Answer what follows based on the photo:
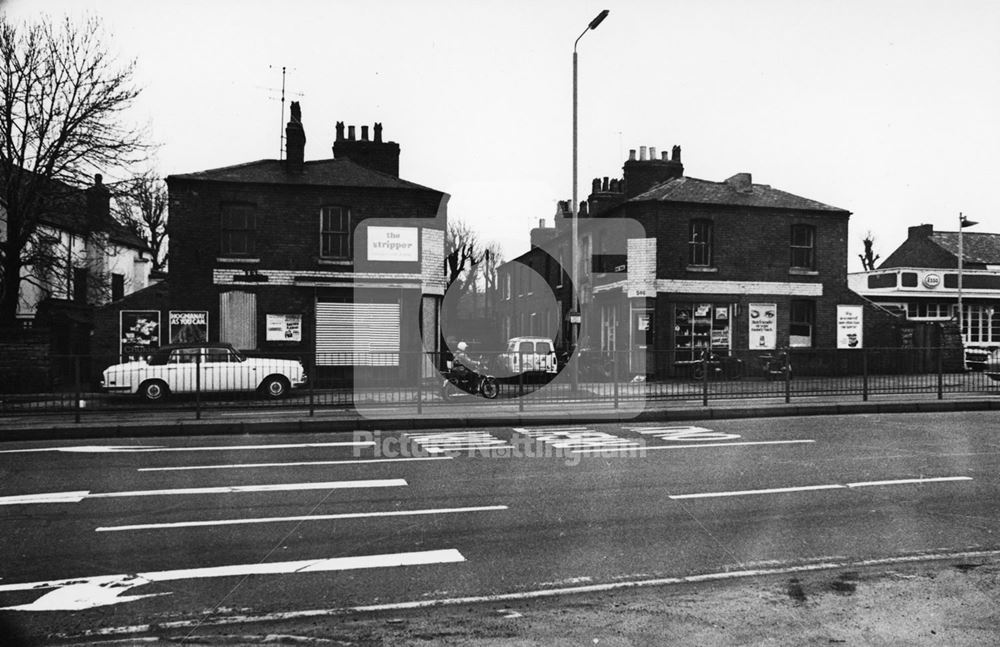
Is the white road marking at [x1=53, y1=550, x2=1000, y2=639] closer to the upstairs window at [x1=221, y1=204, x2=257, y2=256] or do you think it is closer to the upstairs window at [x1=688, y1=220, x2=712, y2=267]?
the upstairs window at [x1=221, y1=204, x2=257, y2=256]

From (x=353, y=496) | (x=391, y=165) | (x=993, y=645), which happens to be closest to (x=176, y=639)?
(x=353, y=496)

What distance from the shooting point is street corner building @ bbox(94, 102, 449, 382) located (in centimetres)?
2616

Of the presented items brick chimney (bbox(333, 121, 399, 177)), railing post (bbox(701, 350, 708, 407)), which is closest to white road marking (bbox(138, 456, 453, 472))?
railing post (bbox(701, 350, 708, 407))

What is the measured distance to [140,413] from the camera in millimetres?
16688

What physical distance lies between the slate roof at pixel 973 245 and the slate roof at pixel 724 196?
17796 millimetres

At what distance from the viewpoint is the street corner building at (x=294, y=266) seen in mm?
26156

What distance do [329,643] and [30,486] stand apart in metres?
6.95

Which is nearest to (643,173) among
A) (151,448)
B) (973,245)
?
(151,448)

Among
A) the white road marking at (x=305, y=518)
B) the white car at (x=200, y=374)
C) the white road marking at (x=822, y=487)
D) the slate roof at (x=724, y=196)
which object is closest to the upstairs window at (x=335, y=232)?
the white car at (x=200, y=374)

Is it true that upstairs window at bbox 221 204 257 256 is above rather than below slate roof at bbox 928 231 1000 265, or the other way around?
below

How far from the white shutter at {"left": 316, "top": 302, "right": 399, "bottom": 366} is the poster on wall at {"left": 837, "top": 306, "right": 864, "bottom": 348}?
17913 mm

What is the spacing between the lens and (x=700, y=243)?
30.4m

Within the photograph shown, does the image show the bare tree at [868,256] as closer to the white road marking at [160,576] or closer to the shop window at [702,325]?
the shop window at [702,325]

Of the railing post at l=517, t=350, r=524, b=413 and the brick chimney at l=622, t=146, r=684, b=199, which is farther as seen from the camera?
the brick chimney at l=622, t=146, r=684, b=199
